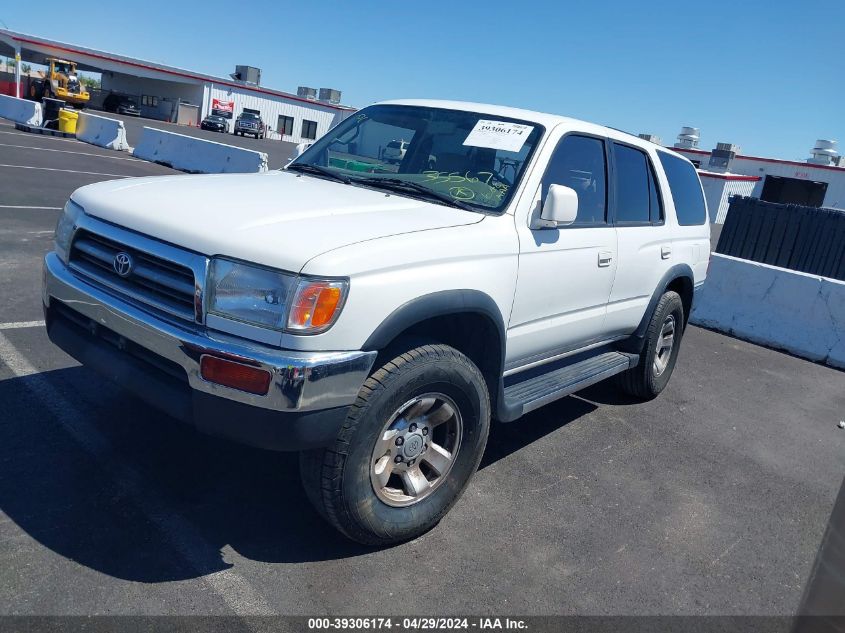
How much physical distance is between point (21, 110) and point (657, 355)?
27.1 metres

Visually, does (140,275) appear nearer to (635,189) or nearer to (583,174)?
(583,174)

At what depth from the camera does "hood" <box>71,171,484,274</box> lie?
272 cm

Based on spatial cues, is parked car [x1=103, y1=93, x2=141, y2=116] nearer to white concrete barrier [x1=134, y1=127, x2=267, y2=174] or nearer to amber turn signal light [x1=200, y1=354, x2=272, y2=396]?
white concrete barrier [x1=134, y1=127, x2=267, y2=174]

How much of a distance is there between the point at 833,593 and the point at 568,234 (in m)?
2.87

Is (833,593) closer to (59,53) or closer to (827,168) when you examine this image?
(827,168)

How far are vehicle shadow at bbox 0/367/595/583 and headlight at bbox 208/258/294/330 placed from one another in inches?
16.1

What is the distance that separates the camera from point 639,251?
4.77 meters

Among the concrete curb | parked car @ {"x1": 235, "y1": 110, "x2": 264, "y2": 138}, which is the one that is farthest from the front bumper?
parked car @ {"x1": 235, "y1": 110, "x2": 264, "y2": 138}

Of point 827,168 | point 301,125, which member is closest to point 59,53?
point 301,125

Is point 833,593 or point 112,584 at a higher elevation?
point 833,593

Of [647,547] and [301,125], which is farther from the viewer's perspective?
[301,125]

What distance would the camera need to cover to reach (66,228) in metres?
3.40

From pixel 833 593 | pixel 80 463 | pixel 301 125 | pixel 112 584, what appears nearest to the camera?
pixel 833 593

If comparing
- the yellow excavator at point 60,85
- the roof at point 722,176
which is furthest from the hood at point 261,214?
the yellow excavator at point 60,85
